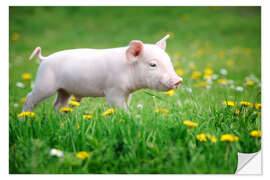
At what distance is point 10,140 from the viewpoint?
247 centimetres

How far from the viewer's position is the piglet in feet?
8.80

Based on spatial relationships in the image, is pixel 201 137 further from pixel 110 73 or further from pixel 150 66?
pixel 110 73

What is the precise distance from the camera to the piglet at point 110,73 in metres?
2.68

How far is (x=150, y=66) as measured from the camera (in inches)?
106

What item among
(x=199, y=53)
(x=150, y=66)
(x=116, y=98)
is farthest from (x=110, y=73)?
(x=199, y=53)

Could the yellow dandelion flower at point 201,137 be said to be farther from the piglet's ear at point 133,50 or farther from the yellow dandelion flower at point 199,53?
the yellow dandelion flower at point 199,53

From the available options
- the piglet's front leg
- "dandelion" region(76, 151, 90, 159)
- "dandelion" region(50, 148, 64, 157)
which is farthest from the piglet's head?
"dandelion" region(50, 148, 64, 157)

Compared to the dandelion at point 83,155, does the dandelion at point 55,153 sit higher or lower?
higher

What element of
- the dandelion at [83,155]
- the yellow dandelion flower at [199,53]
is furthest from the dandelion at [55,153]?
the yellow dandelion flower at [199,53]

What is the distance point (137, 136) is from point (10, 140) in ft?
3.51

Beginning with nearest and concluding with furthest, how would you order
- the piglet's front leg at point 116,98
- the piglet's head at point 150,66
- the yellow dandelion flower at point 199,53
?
the piglet's head at point 150,66 → the piglet's front leg at point 116,98 → the yellow dandelion flower at point 199,53

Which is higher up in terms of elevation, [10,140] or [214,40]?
[214,40]

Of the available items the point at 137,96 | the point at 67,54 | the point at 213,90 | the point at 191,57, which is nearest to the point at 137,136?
the point at 67,54
